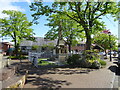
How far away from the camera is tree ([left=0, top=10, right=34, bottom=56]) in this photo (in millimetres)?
25809

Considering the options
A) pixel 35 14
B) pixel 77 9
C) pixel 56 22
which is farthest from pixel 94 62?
pixel 56 22

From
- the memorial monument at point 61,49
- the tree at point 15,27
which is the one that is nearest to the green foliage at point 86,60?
the memorial monument at point 61,49

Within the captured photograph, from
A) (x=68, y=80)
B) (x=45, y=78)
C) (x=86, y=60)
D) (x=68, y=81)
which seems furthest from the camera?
(x=86, y=60)

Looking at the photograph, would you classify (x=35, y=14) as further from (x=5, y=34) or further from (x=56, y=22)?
(x=5, y=34)

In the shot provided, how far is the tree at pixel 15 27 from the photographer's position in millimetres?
25809

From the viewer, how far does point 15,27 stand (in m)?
26.2

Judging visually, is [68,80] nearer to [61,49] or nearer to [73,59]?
[73,59]

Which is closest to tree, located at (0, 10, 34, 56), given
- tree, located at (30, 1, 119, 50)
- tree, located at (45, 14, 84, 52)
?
tree, located at (45, 14, 84, 52)

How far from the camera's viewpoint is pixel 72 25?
26.0 meters

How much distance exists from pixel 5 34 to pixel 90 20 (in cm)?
1780

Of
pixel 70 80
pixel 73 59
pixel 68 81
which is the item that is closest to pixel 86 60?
pixel 73 59

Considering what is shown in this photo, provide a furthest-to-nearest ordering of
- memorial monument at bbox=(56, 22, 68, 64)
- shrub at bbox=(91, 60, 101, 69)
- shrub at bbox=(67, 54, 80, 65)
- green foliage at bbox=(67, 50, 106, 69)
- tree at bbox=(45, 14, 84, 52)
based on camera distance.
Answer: tree at bbox=(45, 14, 84, 52)
memorial monument at bbox=(56, 22, 68, 64)
shrub at bbox=(67, 54, 80, 65)
green foliage at bbox=(67, 50, 106, 69)
shrub at bbox=(91, 60, 101, 69)

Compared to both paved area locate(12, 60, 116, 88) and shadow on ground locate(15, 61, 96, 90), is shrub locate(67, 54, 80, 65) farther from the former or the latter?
paved area locate(12, 60, 116, 88)

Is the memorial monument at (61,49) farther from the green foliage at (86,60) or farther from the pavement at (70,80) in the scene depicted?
the pavement at (70,80)
